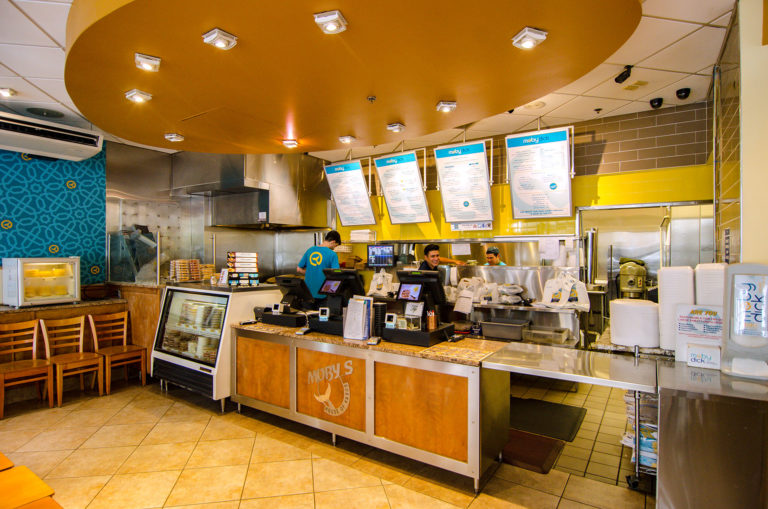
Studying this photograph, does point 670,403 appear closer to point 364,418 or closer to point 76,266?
point 364,418

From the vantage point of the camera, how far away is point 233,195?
20.9 feet

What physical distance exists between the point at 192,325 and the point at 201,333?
0.21m

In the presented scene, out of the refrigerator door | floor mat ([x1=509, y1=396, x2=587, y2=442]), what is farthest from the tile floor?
the refrigerator door

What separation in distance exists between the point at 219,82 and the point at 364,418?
8.93 feet

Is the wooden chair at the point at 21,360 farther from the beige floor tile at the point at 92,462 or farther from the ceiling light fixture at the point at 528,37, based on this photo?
the ceiling light fixture at the point at 528,37

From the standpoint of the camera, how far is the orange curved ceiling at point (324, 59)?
1947 millimetres

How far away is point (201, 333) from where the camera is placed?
14.8ft

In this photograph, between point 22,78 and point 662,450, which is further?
point 22,78

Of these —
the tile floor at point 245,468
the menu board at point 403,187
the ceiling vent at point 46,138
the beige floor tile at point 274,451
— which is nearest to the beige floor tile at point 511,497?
the tile floor at point 245,468

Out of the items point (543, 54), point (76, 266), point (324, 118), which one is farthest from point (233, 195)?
point (543, 54)

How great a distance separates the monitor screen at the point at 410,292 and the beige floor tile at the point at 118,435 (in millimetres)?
2665

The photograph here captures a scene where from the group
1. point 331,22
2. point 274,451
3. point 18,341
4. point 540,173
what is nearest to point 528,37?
point 331,22

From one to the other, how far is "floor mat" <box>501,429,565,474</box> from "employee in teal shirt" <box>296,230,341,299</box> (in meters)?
2.51

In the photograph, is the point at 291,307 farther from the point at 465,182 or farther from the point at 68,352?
the point at 68,352
